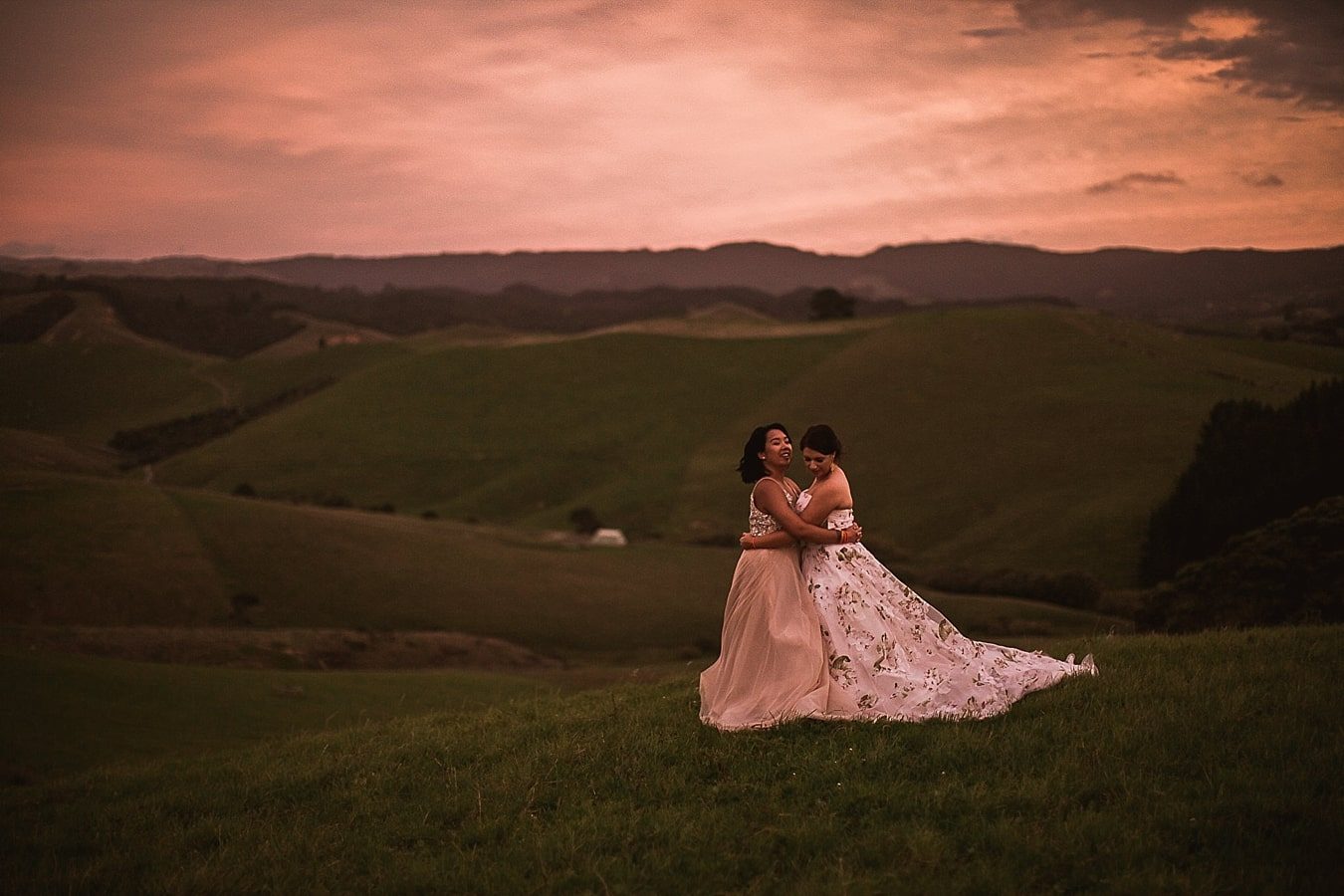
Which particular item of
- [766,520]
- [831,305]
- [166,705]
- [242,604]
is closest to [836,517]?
[766,520]

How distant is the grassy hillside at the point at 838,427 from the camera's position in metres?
81.1

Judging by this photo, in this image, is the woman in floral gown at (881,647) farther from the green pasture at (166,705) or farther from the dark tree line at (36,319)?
the dark tree line at (36,319)

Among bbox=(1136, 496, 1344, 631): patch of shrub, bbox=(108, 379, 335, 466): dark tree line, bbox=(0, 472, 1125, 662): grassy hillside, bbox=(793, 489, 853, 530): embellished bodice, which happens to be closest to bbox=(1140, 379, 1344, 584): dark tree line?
bbox=(0, 472, 1125, 662): grassy hillside

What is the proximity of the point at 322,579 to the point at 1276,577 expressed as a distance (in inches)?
1966

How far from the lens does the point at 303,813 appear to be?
9641mm

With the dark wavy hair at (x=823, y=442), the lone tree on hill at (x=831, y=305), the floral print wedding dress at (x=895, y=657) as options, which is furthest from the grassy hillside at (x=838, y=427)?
the dark wavy hair at (x=823, y=442)

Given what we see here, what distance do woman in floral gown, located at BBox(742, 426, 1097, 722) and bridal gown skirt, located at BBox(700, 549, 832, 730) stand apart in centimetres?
17

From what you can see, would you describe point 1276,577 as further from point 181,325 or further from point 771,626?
point 181,325

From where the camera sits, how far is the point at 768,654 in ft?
35.4

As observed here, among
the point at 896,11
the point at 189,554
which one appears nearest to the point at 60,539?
the point at 189,554

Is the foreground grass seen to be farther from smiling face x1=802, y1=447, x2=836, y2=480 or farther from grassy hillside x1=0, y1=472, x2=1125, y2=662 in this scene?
grassy hillside x1=0, y1=472, x2=1125, y2=662

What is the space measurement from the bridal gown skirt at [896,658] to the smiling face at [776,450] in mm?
864

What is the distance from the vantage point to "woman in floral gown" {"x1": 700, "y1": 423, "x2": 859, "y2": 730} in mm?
10516

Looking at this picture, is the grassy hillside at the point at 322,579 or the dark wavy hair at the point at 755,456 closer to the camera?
the dark wavy hair at the point at 755,456
